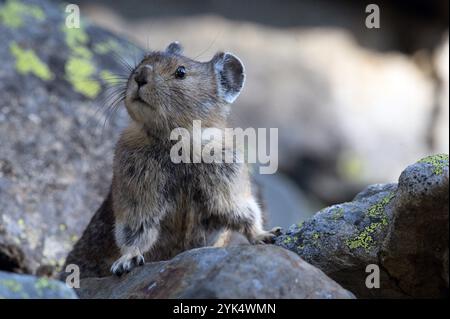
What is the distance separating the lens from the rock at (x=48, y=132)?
8.98 meters

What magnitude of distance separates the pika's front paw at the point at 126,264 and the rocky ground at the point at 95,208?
95 mm

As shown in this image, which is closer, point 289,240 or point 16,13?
point 289,240

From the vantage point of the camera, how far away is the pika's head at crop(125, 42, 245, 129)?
732 cm

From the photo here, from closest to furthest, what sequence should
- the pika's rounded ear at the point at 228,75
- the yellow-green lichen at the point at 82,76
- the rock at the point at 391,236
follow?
the rock at the point at 391,236
the pika's rounded ear at the point at 228,75
the yellow-green lichen at the point at 82,76

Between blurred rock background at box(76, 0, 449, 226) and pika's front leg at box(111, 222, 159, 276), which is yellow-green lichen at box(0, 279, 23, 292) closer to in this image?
pika's front leg at box(111, 222, 159, 276)

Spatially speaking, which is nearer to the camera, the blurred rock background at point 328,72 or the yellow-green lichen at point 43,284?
the yellow-green lichen at point 43,284

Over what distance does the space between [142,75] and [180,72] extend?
1.46ft

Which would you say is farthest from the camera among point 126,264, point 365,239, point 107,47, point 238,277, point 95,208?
point 107,47

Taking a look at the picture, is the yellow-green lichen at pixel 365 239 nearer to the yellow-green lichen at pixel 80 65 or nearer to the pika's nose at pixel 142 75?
the pika's nose at pixel 142 75

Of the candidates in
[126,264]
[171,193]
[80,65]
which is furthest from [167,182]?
[80,65]

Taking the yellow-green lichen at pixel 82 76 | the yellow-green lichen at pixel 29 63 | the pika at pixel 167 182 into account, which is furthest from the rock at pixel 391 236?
the yellow-green lichen at pixel 29 63

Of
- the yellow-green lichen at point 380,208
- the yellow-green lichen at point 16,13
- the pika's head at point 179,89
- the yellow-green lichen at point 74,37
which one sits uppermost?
the yellow-green lichen at point 16,13

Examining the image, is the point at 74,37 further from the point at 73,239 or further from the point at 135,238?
the point at 135,238

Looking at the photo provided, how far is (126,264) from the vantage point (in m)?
6.82
